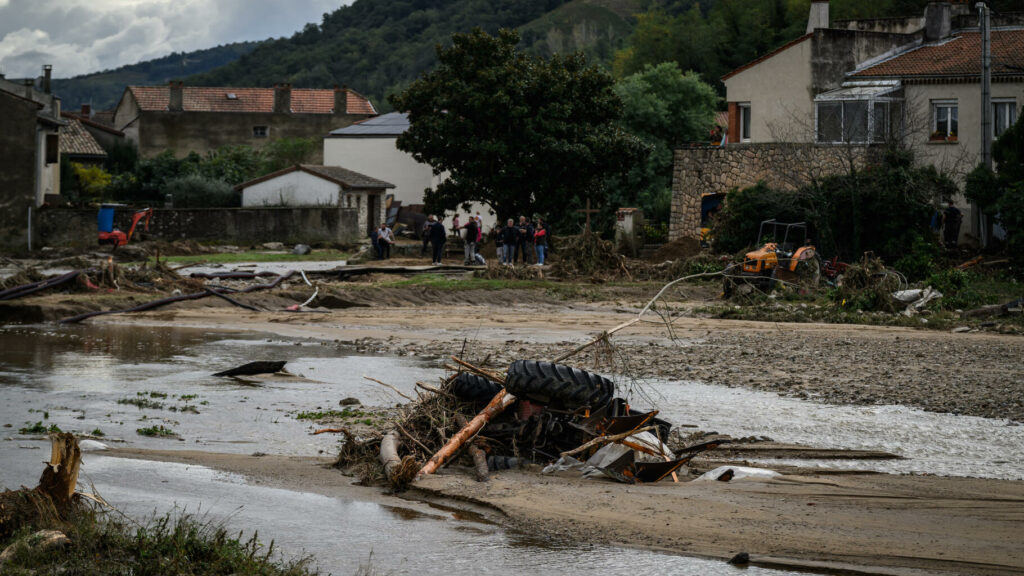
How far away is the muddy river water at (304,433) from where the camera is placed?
7566 mm

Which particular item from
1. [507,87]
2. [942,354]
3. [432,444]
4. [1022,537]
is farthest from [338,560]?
[507,87]

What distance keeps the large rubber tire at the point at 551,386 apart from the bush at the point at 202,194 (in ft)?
A: 162

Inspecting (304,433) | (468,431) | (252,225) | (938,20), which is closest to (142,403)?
(304,433)

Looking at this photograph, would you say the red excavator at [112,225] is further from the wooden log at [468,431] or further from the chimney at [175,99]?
the chimney at [175,99]

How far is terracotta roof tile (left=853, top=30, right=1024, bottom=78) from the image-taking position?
119 feet

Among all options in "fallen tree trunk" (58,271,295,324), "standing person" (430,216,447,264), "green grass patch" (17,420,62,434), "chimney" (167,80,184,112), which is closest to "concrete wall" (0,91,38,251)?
"standing person" (430,216,447,264)

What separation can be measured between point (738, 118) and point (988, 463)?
115ft

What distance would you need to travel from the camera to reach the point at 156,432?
38.5ft

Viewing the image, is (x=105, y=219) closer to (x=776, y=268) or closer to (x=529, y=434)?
(x=776, y=268)

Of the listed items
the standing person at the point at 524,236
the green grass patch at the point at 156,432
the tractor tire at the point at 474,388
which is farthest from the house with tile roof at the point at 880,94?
the green grass patch at the point at 156,432

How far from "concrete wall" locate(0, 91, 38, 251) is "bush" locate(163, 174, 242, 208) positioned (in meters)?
13.0

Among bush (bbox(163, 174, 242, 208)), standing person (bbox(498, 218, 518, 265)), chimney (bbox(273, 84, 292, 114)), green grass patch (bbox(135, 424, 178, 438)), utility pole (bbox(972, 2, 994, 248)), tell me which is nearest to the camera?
green grass patch (bbox(135, 424, 178, 438))

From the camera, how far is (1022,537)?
24.4 ft

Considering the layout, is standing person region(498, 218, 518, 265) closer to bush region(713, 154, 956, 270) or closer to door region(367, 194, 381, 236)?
bush region(713, 154, 956, 270)
